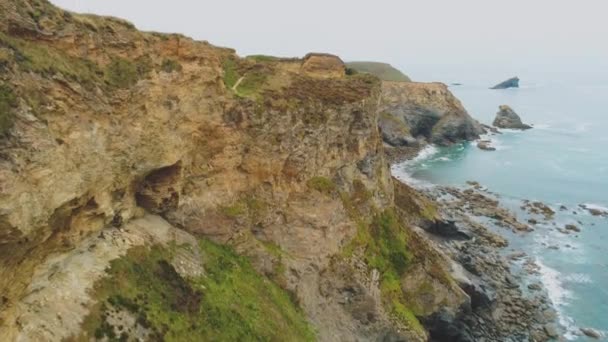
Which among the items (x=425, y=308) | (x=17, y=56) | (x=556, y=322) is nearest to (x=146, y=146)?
(x=17, y=56)

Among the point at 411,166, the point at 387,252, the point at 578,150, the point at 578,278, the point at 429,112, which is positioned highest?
the point at 387,252

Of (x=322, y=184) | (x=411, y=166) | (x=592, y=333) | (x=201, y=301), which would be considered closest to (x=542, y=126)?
(x=411, y=166)

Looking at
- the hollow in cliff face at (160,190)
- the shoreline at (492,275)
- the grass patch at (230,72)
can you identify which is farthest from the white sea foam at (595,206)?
the hollow in cliff face at (160,190)

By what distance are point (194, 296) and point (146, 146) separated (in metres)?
7.58

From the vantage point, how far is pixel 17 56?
1986 centimetres

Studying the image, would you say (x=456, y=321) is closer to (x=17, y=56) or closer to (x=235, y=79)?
(x=235, y=79)

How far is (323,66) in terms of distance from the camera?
130 ft

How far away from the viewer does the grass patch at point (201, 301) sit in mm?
21938

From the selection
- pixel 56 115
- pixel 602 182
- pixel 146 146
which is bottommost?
pixel 602 182

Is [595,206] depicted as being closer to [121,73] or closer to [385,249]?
[385,249]

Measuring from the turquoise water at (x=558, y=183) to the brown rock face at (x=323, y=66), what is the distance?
28603mm

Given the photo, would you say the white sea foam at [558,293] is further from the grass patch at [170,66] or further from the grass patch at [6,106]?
the grass patch at [6,106]

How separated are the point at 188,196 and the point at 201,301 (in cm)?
647

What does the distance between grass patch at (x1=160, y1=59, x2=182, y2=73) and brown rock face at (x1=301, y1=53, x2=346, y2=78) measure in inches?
552
